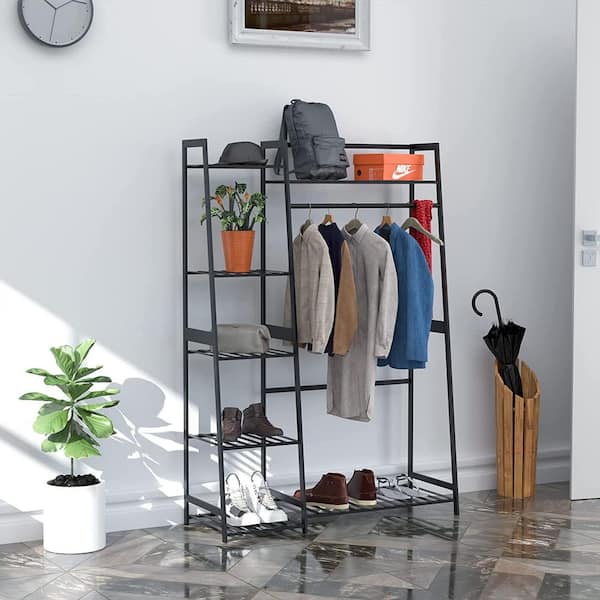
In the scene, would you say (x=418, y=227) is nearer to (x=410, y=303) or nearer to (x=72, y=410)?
(x=410, y=303)

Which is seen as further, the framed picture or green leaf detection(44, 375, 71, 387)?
the framed picture

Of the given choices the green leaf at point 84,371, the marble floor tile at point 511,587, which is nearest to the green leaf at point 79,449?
the green leaf at point 84,371

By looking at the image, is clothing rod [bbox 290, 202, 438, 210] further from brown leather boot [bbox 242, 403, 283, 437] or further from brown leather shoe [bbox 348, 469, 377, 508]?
brown leather shoe [bbox 348, 469, 377, 508]

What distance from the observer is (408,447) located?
4.77m

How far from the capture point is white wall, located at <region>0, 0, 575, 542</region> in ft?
13.3

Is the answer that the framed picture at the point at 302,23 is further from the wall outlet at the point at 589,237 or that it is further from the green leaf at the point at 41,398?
the green leaf at the point at 41,398

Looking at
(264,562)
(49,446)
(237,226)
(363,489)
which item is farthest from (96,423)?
(363,489)

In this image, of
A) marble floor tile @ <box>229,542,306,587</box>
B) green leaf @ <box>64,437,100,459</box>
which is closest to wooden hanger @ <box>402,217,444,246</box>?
marble floor tile @ <box>229,542,306,587</box>

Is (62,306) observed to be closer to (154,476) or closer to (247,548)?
(154,476)

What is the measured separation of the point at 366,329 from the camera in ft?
14.0

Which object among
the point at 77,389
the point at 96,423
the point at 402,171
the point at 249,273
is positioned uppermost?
the point at 402,171

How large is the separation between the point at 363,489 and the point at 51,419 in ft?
4.19

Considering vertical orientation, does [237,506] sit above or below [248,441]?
below

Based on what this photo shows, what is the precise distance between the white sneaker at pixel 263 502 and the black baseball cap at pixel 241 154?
120 cm
